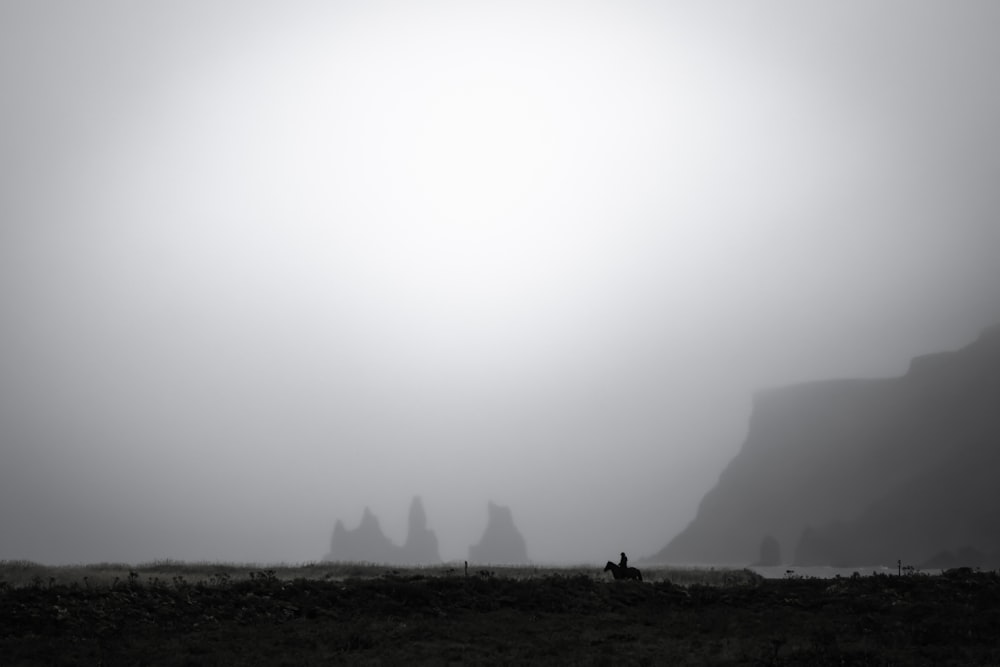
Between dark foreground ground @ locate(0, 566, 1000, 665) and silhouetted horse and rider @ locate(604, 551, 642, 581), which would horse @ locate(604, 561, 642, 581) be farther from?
dark foreground ground @ locate(0, 566, 1000, 665)

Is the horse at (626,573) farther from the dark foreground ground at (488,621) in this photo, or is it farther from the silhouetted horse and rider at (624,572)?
the dark foreground ground at (488,621)

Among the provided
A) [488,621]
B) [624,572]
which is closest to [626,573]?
[624,572]

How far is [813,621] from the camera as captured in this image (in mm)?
35375

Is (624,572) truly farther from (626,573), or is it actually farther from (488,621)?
(488,621)

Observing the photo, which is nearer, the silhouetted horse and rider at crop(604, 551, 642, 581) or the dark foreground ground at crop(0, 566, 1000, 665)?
the dark foreground ground at crop(0, 566, 1000, 665)

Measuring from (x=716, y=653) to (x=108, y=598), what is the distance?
24.5m

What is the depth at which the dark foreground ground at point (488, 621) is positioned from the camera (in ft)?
91.1

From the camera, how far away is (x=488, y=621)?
35.9m

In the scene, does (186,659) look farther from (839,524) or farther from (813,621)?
(839,524)

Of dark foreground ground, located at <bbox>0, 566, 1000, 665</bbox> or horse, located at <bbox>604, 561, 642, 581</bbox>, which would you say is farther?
horse, located at <bbox>604, 561, 642, 581</bbox>

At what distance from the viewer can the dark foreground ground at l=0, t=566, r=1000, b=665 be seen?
2778cm

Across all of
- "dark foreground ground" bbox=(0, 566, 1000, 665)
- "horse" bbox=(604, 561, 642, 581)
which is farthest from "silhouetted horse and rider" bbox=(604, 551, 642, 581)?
"dark foreground ground" bbox=(0, 566, 1000, 665)

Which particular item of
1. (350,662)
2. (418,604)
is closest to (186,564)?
(418,604)

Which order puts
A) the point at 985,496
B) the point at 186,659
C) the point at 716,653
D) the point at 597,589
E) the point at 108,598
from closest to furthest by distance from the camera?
the point at 186,659
the point at 716,653
the point at 108,598
the point at 597,589
the point at 985,496
